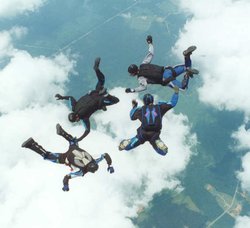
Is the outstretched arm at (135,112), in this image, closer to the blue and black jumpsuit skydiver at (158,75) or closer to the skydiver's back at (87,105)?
the blue and black jumpsuit skydiver at (158,75)

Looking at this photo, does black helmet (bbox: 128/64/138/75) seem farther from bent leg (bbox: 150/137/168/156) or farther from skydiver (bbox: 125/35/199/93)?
bent leg (bbox: 150/137/168/156)

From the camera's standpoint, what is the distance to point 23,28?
12362 centimetres

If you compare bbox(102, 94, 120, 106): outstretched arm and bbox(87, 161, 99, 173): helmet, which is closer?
bbox(87, 161, 99, 173): helmet

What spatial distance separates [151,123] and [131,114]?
4.80ft

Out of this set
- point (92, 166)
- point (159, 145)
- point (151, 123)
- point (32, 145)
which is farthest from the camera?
point (159, 145)

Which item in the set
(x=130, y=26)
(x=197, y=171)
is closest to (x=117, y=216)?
(x=197, y=171)

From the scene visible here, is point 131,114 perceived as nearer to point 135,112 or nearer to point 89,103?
point 135,112

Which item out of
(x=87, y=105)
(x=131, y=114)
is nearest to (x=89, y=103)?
(x=87, y=105)

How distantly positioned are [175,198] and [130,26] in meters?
61.6

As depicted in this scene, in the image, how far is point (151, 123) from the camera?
16578 millimetres

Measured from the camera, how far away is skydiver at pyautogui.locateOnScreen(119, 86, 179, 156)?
1666 cm

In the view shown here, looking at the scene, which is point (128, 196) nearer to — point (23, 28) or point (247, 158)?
point (247, 158)

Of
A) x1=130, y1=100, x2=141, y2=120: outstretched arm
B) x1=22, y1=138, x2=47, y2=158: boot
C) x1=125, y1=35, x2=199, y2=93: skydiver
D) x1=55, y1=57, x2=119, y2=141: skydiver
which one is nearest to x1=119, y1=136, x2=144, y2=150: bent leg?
x1=130, y1=100, x2=141, y2=120: outstretched arm

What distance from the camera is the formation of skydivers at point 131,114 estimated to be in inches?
642
